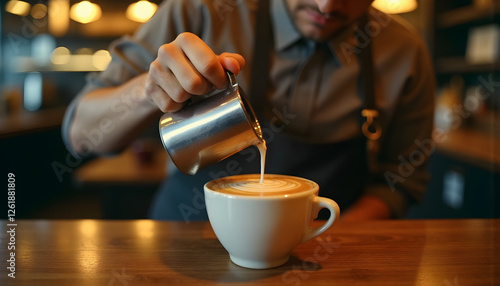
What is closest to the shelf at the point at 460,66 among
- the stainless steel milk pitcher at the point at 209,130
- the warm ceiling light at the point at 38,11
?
the stainless steel milk pitcher at the point at 209,130

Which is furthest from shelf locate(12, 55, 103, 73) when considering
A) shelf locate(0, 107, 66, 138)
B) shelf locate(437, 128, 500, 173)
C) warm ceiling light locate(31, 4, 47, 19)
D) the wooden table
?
the wooden table

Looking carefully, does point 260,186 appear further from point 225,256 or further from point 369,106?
point 369,106

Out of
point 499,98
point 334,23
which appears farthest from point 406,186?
point 499,98

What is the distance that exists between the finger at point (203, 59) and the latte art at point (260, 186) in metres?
0.18

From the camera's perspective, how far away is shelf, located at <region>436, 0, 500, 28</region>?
3.14 meters

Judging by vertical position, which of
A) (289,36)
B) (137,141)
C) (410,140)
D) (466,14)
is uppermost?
(466,14)

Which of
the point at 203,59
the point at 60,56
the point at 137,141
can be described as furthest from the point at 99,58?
the point at 203,59

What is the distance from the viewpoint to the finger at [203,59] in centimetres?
73

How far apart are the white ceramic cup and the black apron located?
606 millimetres

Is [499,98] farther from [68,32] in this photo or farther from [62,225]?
[68,32]

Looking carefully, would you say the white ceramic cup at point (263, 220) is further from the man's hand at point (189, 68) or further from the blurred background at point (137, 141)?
the blurred background at point (137, 141)

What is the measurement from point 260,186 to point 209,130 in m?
0.14

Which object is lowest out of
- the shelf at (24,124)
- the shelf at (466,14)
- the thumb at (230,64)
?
the shelf at (24,124)

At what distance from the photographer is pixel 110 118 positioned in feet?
4.19
